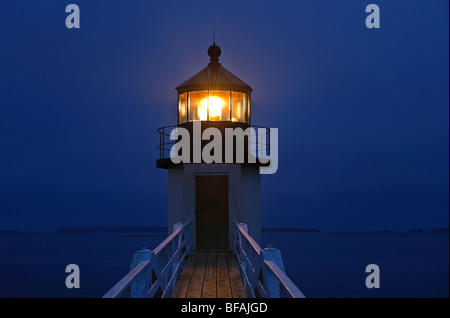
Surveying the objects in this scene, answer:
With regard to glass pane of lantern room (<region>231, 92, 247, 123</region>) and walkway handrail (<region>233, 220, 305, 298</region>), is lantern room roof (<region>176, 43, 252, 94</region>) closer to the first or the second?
glass pane of lantern room (<region>231, 92, 247, 123</region>)

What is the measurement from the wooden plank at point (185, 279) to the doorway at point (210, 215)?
4.08 ft

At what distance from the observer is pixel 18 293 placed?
46.5m

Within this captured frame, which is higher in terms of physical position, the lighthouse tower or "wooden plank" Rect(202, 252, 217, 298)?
the lighthouse tower

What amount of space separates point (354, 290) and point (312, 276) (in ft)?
32.8

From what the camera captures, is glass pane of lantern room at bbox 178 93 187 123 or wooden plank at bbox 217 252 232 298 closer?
wooden plank at bbox 217 252 232 298

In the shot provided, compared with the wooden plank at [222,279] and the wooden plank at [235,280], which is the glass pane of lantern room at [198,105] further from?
the wooden plank at [235,280]

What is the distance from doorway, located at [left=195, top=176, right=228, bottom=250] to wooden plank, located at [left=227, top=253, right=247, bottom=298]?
161 cm

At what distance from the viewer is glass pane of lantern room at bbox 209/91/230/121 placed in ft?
47.8

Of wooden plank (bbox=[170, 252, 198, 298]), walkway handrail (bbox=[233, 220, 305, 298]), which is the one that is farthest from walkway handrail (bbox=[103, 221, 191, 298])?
walkway handrail (bbox=[233, 220, 305, 298])

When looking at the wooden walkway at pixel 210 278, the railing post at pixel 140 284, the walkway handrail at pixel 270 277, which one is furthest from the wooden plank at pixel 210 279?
the railing post at pixel 140 284

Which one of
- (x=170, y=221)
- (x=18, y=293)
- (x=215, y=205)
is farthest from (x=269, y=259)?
(x=18, y=293)

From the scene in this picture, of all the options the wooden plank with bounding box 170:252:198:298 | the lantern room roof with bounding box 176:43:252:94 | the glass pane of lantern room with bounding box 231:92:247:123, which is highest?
the lantern room roof with bounding box 176:43:252:94

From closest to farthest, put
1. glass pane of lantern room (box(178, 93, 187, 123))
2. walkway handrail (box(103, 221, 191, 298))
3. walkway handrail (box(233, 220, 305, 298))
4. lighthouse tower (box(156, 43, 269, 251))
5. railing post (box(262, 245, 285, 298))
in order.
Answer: walkway handrail (box(103, 221, 191, 298)) < walkway handrail (box(233, 220, 305, 298)) < railing post (box(262, 245, 285, 298)) < lighthouse tower (box(156, 43, 269, 251)) < glass pane of lantern room (box(178, 93, 187, 123))
